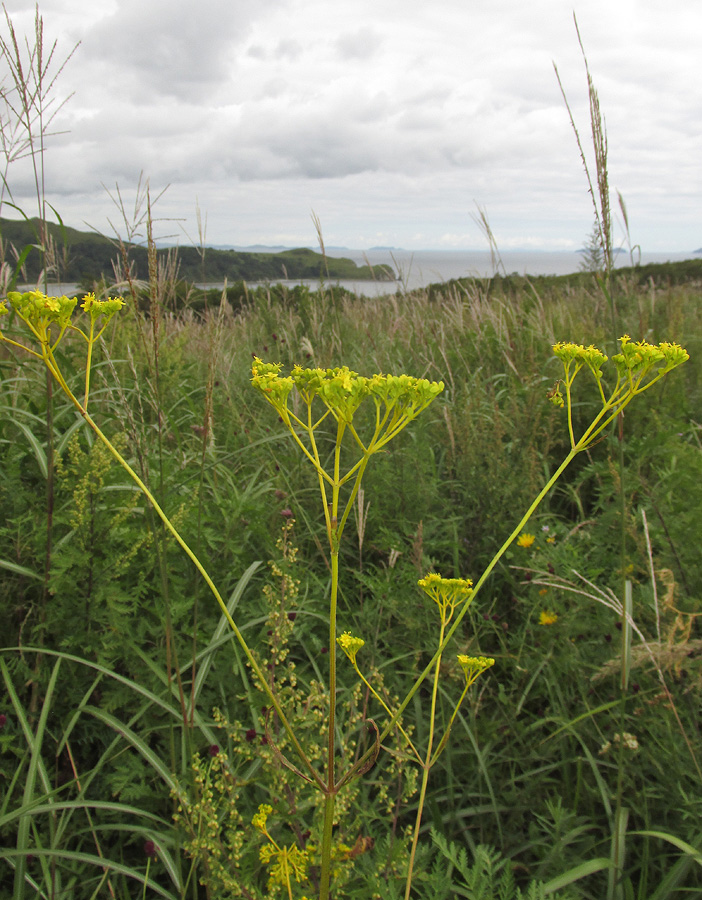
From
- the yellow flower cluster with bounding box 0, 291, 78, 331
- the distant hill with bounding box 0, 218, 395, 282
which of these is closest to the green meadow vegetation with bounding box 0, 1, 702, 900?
the yellow flower cluster with bounding box 0, 291, 78, 331

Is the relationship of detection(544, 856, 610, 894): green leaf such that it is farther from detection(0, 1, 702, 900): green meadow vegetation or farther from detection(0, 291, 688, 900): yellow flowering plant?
detection(0, 291, 688, 900): yellow flowering plant

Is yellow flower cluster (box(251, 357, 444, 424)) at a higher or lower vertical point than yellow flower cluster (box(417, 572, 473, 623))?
higher

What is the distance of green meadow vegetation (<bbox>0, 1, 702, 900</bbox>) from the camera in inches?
45.8

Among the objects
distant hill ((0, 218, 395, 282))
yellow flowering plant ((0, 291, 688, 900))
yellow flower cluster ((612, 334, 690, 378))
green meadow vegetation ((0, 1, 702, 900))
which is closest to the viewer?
yellow flowering plant ((0, 291, 688, 900))

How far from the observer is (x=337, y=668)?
6.79 ft

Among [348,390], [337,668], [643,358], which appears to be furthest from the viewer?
[337,668]

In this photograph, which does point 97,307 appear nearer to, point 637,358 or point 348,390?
point 348,390

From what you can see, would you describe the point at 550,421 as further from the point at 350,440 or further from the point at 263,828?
the point at 263,828

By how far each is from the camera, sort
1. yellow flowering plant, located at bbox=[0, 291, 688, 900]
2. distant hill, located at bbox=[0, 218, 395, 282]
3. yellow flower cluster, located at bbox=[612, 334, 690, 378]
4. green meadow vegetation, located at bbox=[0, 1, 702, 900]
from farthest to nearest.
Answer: distant hill, located at bbox=[0, 218, 395, 282] → green meadow vegetation, located at bbox=[0, 1, 702, 900] → yellow flower cluster, located at bbox=[612, 334, 690, 378] → yellow flowering plant, located at bbox=[0, 291, 688, 900]

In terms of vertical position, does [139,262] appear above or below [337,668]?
above

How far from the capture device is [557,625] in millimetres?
1938

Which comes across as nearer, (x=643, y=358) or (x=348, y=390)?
(x=348, y=390)

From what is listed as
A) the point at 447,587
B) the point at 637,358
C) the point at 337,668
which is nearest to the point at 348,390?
the point at 447,587

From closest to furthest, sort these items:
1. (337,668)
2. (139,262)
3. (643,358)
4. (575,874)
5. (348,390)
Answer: (348,390) → (643,358) → (575,874) → (337,668) → (139,262)
